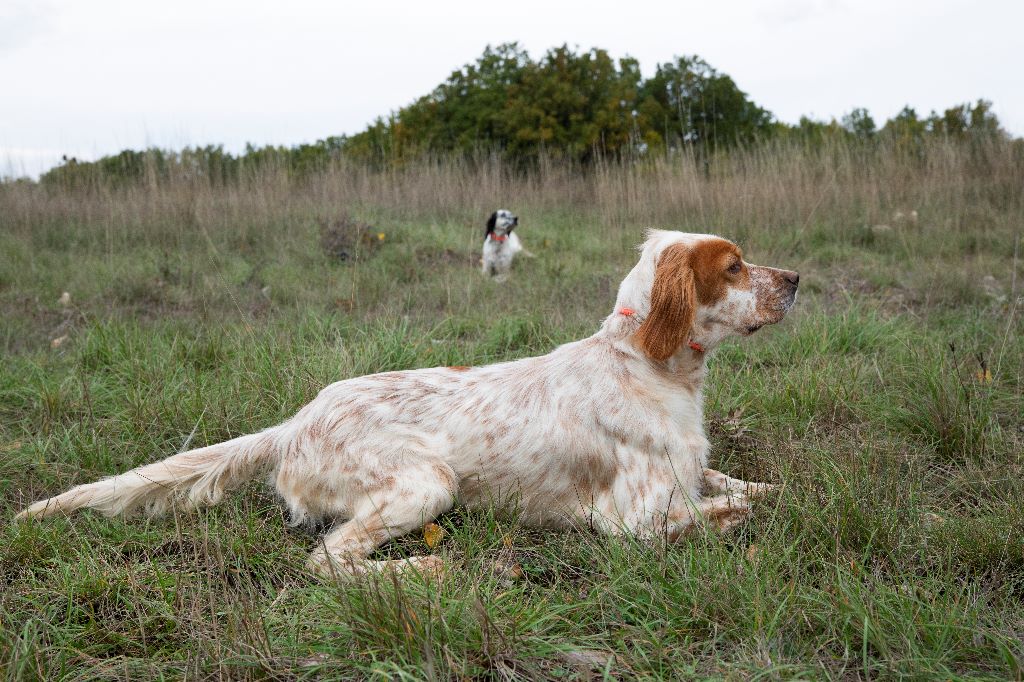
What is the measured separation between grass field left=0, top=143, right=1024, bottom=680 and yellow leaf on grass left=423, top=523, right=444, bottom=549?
0.07 m

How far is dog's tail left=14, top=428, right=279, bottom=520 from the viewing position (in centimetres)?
303

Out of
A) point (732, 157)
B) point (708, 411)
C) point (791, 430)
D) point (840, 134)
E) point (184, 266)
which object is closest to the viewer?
point (791, 430)

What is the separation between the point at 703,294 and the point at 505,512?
1.13 metres

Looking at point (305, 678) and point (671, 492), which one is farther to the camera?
point (671, 492)

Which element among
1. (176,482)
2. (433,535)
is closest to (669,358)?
(433,535)

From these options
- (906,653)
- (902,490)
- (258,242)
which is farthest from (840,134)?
(906,653)

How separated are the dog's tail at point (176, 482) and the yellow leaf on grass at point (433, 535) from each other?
708 millimetres

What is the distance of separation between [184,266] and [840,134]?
8863 millimetres

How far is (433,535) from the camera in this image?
2.91 meters

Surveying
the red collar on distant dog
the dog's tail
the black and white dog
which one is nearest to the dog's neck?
the red collar on distant dog

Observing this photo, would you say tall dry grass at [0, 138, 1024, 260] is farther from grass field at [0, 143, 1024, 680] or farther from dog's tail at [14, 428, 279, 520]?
dog's tail at [14, 428, 279, 520]

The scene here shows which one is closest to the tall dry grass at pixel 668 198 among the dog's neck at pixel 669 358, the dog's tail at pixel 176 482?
the dog's neck at pixel 669 358

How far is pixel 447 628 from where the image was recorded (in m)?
2.03

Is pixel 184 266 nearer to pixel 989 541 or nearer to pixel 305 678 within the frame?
pixel 305 678
